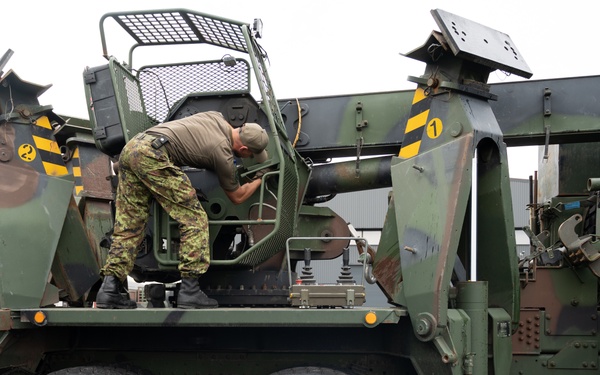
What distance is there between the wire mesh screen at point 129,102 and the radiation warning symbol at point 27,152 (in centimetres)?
80

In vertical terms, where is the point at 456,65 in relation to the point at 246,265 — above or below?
above

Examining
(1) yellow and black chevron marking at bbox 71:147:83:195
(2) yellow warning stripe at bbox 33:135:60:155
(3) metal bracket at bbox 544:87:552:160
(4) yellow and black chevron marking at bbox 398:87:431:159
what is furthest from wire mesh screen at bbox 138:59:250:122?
(3) metal bracket at bbox 544:87:552:160

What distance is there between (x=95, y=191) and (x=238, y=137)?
1.92 meters

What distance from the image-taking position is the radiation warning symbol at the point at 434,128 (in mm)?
4629

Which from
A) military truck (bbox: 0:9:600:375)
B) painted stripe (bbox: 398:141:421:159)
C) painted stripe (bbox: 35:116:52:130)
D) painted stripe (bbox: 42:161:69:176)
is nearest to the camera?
military truck (bbox: 0:9:600:375)

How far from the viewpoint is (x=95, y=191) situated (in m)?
6.02

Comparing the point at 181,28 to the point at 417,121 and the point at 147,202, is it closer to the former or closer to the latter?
the point at 147,202

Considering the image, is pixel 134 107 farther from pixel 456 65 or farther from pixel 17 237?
pixel 456 65

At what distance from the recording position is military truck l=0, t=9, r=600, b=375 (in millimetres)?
4305

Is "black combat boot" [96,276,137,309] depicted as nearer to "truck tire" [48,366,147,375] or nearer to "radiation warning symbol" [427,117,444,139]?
"truck tire" [48,366,147,375]

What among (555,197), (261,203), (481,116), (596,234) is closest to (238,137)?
(261,203)

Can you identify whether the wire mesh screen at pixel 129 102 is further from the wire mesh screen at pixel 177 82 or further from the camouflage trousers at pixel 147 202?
the camouflage trousers at pixel 147 202

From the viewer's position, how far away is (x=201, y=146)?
15.0ft

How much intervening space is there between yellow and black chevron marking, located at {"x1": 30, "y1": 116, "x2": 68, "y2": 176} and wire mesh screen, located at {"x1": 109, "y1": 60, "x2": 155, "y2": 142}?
0.75 metres
